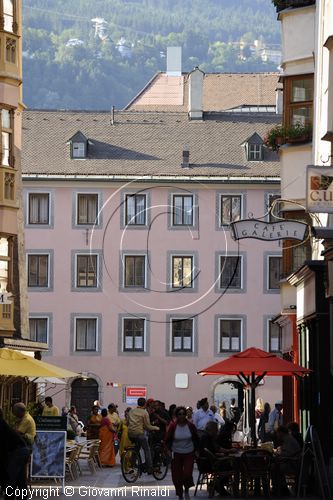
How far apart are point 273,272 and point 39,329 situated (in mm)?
11433

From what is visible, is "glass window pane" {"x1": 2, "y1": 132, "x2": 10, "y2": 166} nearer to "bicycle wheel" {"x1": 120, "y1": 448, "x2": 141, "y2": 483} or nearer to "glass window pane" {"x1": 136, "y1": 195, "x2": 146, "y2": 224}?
"bicycle wheel" {"x1": 120, "y1": 448, "x2": 141, "y2": 483}

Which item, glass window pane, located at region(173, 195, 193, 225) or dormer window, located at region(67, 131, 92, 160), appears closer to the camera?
glass window pane, located at region(173, 195, 193, 225)

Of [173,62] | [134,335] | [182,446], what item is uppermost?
[173,62]

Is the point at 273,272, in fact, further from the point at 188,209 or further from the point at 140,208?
the point at 140,208

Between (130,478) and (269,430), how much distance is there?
11453mm

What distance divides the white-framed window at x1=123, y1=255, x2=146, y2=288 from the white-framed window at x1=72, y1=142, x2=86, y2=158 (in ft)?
19.7

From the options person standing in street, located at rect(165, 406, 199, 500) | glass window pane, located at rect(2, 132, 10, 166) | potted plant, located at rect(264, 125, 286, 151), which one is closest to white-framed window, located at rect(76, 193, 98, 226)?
glass window pane, located at rect(2, 132, 10, 166)

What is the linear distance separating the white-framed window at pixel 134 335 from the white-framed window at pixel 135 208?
481cm

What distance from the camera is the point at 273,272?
75562 mm

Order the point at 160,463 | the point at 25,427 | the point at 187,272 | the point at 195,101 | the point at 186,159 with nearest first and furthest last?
the point at 25,427 → the point at 160,463 → the point at 187,272 → the point at 186,159 → the point at 195,101

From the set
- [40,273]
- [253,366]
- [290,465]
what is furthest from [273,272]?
[290,465]

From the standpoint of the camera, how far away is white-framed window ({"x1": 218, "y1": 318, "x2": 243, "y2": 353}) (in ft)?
246

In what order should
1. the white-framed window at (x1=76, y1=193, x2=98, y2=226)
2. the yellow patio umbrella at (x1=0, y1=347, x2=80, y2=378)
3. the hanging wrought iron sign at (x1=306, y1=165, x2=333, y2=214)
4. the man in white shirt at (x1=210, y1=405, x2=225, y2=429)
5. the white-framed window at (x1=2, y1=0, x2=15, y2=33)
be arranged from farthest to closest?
the white-framed window at (x1=76, y1=193, x2=98, y2=226)
the white-framed window at (x1=2, y1=0, x2=15, y2=33)
the man in white shirt at (x1=210, y1=405, x2=225, y2=429)
the yellow patio umbrella at (x1=0, y1=347, x2=80, y2=378)
the hanging wrought iron sign at (x1=306, y1=165, x2=333, y2=214)

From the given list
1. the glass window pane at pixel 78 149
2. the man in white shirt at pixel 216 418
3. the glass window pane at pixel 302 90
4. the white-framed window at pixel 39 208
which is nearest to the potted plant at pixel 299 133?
the glass window pane at pixel 302 90
